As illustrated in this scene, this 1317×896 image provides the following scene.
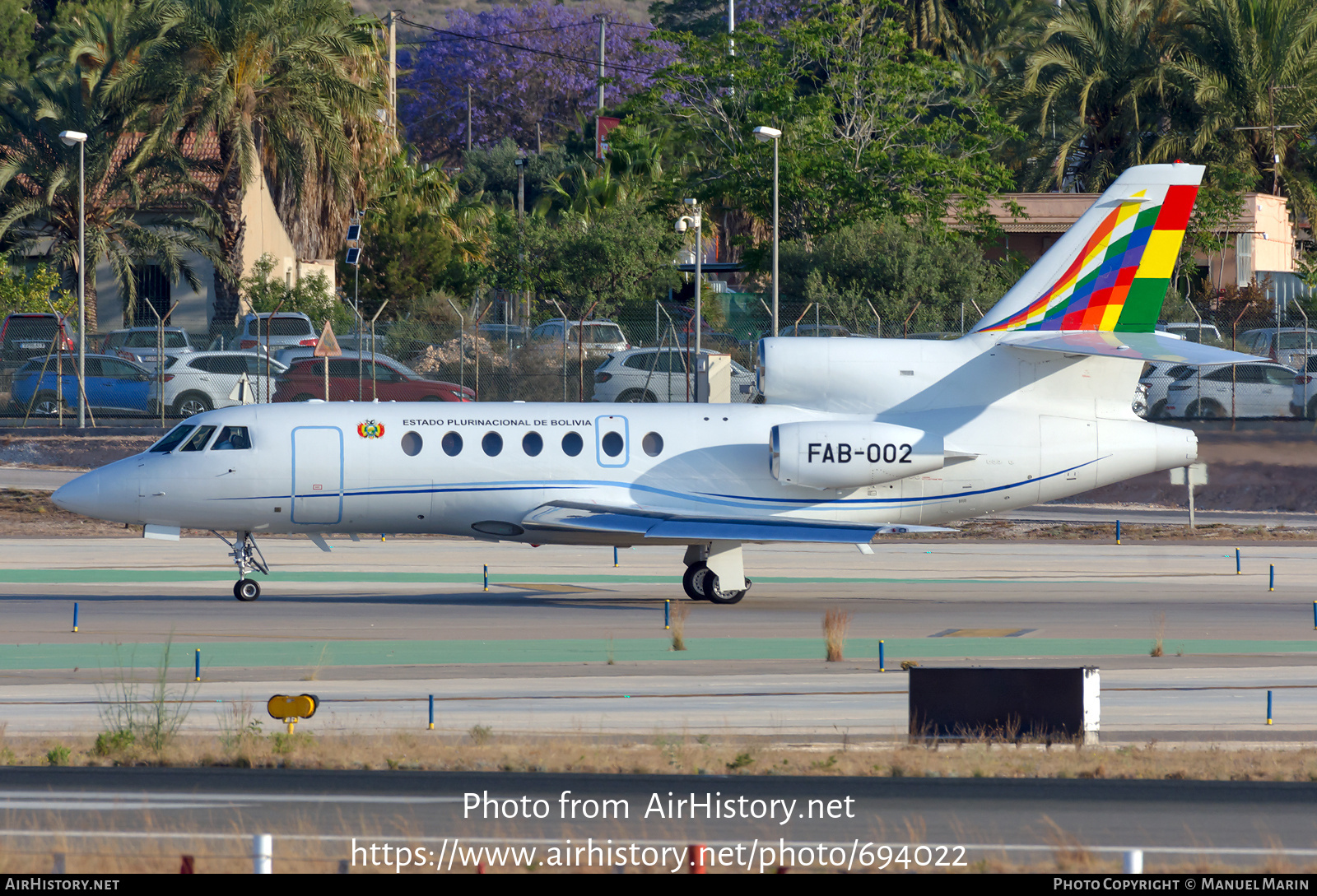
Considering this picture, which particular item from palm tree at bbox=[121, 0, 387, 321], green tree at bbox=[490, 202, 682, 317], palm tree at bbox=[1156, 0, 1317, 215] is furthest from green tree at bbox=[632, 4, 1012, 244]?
palm tree at bbox=[121, 0, 387, 321]

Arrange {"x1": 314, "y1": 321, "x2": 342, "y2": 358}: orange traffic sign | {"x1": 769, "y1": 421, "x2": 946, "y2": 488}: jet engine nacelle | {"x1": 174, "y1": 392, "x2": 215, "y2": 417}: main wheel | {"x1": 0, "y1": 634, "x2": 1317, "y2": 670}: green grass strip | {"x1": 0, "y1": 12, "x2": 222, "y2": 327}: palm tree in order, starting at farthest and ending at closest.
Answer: {"x1": 0, "y1": 12, "x2": 222, "y2": 327}: palm tree → {"x1": 174, "y1": 392, "x2": 215, "y2": 417}: main wheel → {"x1": 314, "y1": 321, "x2": 342, "y2": 358}: orange traffic sign → {"x1": 769, "y1": 421, "x2": 946, "y2": 488}: jet engine nacelle → {"x1": 0, "y1": 634, "x2": 1317, "y2": 670}: green grass strip

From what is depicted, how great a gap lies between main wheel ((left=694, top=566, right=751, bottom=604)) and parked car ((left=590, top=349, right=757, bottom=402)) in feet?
56.2

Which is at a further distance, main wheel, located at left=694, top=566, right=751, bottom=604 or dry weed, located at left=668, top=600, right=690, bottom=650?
main wheel, located at left=694, top=566, right=751, bottom=604

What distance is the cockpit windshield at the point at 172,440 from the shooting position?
75.6 feet

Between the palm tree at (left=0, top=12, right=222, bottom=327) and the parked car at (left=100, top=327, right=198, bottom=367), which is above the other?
the palm tree at (left=0, top=12, right=222, bottom=327)

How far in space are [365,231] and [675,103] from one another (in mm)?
16349

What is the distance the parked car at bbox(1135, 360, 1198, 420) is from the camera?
39.1 metres

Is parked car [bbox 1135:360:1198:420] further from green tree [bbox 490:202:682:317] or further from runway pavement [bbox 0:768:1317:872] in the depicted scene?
runway pavement [bbox 0:768:1317:872]

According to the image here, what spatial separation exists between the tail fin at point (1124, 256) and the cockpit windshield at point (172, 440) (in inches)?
501

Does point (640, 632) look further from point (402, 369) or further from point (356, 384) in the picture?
point (402, 369)

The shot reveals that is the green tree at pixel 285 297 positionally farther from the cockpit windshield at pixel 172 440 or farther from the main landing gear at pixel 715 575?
the main landing gear at pixel 715 575

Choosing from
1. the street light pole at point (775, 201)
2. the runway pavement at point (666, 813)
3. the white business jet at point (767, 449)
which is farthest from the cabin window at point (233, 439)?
the street light pole at point (775, 201)
